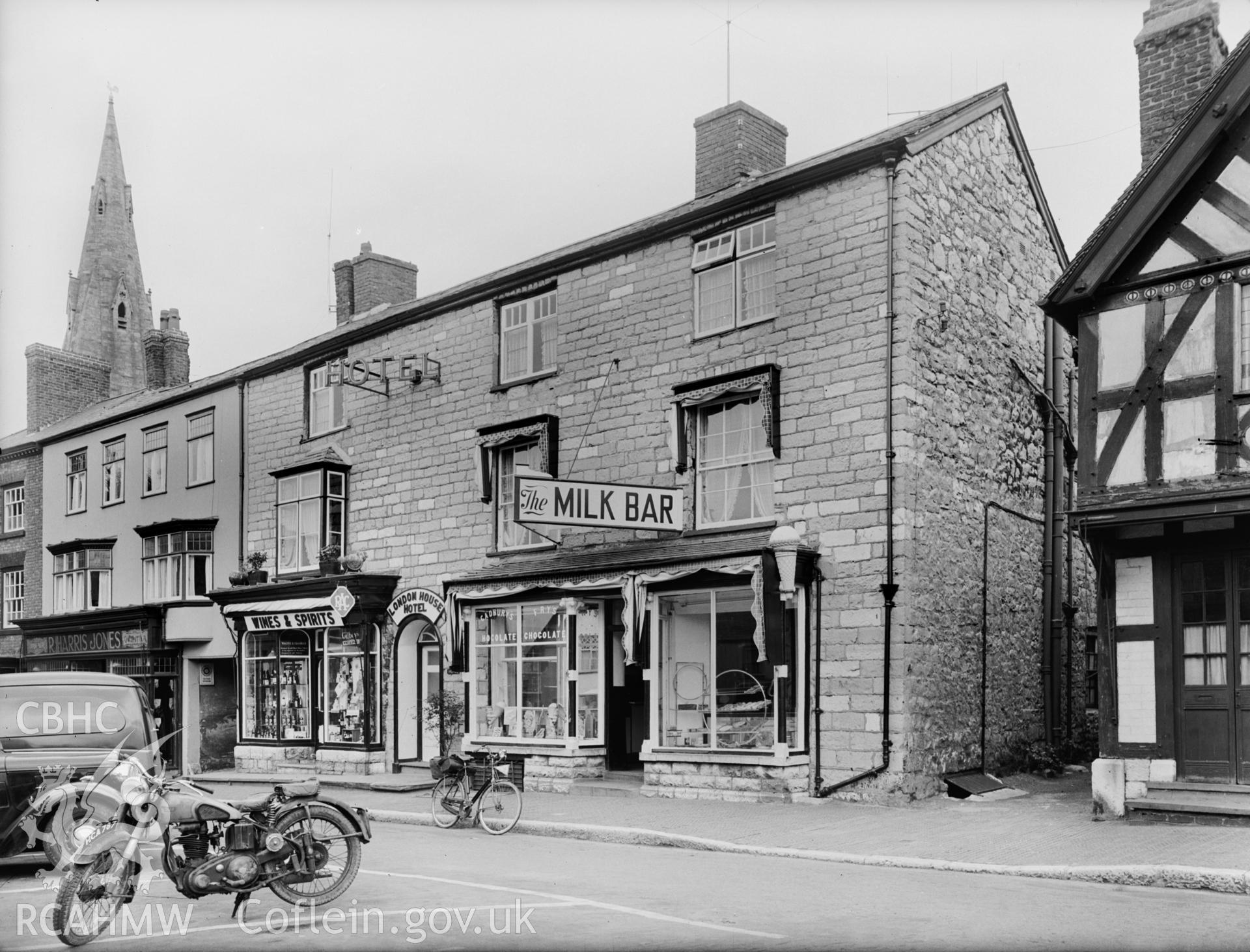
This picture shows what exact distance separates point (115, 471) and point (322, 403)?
9.01 meters

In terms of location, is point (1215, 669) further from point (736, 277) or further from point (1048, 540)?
point (736, 277)

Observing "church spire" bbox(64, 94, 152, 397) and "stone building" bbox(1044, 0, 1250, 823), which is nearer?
"stone building" bbox(1044, 0, 1250, 823)

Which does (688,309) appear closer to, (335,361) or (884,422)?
(884,422)

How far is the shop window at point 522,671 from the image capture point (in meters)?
19.6

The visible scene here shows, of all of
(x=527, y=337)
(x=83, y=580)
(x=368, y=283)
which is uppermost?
(x=368, y=283)

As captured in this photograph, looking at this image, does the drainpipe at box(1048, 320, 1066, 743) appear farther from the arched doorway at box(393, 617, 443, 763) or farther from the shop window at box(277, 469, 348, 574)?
the shop window at box(277, 469, 348, 574)

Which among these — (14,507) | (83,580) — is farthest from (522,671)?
(14,507)

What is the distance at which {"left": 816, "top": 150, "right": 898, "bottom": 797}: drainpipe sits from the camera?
52.6 ft

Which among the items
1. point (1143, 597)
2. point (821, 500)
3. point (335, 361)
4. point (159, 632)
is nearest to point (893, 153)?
point (821, 500)

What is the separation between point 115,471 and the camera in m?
32.2

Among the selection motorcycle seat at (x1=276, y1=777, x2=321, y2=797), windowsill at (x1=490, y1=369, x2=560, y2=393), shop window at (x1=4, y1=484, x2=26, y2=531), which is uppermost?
windowsill at (x1=490, y1=369, x2=560, y2=393)

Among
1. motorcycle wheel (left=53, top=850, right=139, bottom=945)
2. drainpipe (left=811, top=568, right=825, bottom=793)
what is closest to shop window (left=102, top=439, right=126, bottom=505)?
drainpipe (left=811, top=568, right=825, bottom=793)

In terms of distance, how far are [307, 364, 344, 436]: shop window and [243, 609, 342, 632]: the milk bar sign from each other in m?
3.71

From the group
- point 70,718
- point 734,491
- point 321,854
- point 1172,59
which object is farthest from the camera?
point 734,491
